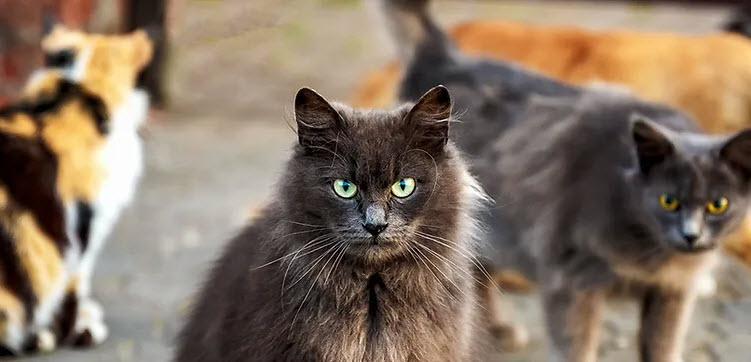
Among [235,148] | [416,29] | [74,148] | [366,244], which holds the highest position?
[416,29]

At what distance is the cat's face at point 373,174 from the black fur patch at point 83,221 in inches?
71.8

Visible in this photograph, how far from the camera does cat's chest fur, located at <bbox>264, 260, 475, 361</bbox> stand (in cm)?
259

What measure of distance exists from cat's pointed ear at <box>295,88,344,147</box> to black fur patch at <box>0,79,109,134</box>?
1.95m

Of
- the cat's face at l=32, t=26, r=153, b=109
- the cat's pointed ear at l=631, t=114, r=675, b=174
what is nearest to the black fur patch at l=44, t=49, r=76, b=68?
the cat's face at l=32, t=26, r=153, b=109

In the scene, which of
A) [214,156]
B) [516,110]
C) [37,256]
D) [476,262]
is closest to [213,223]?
[214,156]

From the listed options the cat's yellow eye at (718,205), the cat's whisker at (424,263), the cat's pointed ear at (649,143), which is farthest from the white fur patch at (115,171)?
the cat's yellow eye at (718,205)

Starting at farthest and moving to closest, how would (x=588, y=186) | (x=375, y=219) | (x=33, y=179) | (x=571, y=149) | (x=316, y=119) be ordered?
1. (x=33, y=179)
2. (x=571, y=149)
3. (x=588, y=186)
4. (x=316, y=119)
5. (x=375, y=219)

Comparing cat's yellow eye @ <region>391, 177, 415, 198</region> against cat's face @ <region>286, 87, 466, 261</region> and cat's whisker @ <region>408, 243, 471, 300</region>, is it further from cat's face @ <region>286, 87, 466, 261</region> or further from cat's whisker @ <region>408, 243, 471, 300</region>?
cat's whisker @ <region>408, 243, 471, 300</region>

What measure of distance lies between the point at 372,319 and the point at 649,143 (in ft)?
4.54

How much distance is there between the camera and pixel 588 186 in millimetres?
3693

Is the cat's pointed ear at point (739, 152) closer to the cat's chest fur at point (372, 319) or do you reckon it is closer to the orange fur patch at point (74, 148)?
the cat's chest fur at point (372, 319)

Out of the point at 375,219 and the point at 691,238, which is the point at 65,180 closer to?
the point at 375,219

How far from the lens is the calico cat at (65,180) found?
3.98m

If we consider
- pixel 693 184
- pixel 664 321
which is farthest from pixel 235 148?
pixel 693 184
